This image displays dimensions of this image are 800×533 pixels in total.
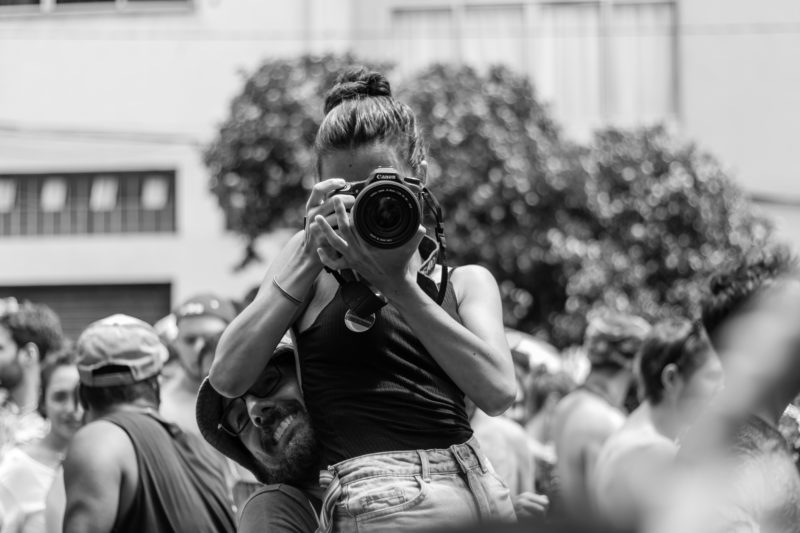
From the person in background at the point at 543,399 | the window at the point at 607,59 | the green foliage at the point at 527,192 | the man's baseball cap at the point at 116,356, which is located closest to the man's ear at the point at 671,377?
the man's baseball cap at the point at 116,356

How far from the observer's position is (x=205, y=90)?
74.1ft

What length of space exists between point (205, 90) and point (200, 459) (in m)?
18.9

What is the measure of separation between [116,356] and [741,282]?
Result: 227 centimetres

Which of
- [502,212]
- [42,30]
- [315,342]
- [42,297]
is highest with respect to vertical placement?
[42,30]

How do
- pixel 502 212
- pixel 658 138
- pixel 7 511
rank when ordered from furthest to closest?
1. pixel 658 138
2. pixel 502 212
3. pixel 7 511

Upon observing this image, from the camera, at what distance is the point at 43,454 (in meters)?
5.56

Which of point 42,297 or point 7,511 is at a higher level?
point 7,511

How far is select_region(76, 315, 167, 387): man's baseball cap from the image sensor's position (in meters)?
4.31

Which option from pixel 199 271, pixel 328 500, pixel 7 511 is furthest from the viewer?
pixel 199 271

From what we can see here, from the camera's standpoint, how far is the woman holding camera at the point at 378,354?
2660 millimetres

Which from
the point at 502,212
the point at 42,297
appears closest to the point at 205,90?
the point at 42,297

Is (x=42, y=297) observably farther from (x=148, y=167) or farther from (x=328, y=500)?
(x=328, y=500)

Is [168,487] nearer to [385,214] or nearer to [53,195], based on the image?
[385,214]

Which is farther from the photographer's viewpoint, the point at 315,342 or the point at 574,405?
the point at 574,405
